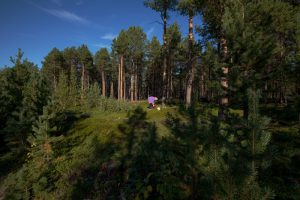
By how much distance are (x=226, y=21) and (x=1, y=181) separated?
39.5ft

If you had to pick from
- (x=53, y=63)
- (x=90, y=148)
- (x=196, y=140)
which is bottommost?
(x=90, y=148)

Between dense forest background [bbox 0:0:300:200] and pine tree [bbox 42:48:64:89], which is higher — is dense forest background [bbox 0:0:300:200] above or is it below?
below

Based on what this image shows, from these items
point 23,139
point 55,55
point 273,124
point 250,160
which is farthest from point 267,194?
point 55,55

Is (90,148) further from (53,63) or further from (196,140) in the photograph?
(53,63)

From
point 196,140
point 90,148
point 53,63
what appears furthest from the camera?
point 53,63

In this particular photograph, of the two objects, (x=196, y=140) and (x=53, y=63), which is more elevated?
(x=53, y=63)

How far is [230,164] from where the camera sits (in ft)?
9.37

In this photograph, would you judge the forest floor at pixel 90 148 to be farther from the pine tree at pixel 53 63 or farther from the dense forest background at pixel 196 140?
the pine tree at pixel 53 63

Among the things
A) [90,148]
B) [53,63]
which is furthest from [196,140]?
[53,63]

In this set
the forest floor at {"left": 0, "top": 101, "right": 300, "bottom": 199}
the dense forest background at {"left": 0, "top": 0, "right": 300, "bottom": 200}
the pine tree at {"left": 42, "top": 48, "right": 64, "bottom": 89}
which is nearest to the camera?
the dense forest background at {"left": 0, "top": 0, "right": 300, "bottom": 200}

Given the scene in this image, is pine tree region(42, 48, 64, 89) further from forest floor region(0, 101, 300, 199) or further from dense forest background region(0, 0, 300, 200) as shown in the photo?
forest floor region(0, 101, 300, 199)

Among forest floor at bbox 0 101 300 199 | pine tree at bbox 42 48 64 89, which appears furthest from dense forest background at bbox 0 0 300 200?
pine tree at bbox 42 48 64 89

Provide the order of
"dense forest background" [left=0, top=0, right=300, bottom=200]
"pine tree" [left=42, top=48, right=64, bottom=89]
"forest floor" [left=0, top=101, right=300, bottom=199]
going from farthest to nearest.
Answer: "pine tree" [left=42, top=48, right=64, bottom=89] < "forest floor" [left=0, top=101, right=300, bottom=199] < "dense forest background" [left=0, top=0, right=300, bottom=200]

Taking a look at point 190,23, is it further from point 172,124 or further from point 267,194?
point 267,194
